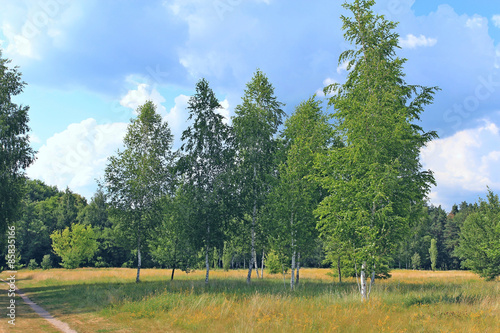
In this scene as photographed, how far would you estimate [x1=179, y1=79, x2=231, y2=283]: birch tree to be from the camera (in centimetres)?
2347

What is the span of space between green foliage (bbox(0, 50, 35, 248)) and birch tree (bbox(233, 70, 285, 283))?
16647mm

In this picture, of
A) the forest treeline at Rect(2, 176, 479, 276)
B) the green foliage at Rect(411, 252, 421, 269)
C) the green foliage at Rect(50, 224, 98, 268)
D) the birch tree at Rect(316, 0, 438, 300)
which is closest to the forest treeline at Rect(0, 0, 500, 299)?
the birch tree at Rect(316, 0, 438, 300)

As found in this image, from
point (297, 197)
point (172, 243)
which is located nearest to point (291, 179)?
point (297, 197)

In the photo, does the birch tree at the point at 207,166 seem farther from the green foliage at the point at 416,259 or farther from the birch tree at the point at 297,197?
the green foliage at the point at 416,259

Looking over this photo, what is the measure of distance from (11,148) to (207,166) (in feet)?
48.7

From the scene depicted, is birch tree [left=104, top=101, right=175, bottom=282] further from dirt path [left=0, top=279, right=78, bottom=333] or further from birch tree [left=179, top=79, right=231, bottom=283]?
dirt path [left=0, top=279, right=78, bottom=333]

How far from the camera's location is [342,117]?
17.0 m

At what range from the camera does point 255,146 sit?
83.2 ft

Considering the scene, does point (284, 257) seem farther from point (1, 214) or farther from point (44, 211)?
point (44, 211)

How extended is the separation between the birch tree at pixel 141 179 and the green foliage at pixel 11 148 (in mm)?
6754

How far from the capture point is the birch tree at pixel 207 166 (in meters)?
23.5

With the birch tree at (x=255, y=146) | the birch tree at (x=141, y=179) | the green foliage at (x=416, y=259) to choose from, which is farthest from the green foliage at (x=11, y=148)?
the green foliage at (x=416, y=259)

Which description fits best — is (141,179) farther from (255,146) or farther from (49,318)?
(49,318)

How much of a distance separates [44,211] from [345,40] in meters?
84.1
